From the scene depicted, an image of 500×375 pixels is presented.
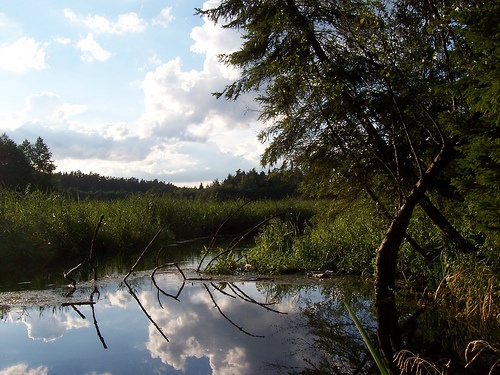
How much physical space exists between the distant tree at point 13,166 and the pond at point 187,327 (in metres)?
34.8

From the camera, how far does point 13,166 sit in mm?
40844

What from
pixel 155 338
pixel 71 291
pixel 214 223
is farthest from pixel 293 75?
pixel 214 223

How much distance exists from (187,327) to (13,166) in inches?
1558

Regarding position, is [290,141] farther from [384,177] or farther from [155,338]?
[155,338]

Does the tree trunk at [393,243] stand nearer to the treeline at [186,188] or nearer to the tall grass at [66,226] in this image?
the tall grass at [66,226]

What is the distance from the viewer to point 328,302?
25.1 feet

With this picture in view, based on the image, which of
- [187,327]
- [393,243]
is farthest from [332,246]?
[187,327]

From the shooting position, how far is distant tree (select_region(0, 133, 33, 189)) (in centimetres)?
4003

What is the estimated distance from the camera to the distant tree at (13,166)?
40031 mm

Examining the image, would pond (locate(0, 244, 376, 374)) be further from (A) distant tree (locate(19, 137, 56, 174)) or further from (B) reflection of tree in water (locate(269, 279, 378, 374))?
(A) distant tree (locate(19, 137, 56, 174))

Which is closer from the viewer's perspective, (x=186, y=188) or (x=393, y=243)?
(x=393, y=243)

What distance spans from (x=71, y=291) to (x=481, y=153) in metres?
6.96

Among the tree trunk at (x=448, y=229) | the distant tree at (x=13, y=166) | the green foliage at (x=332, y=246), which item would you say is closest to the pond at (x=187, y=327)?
the green foliage at (x=332, y=246)

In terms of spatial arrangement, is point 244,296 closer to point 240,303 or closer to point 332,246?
point 240,303
